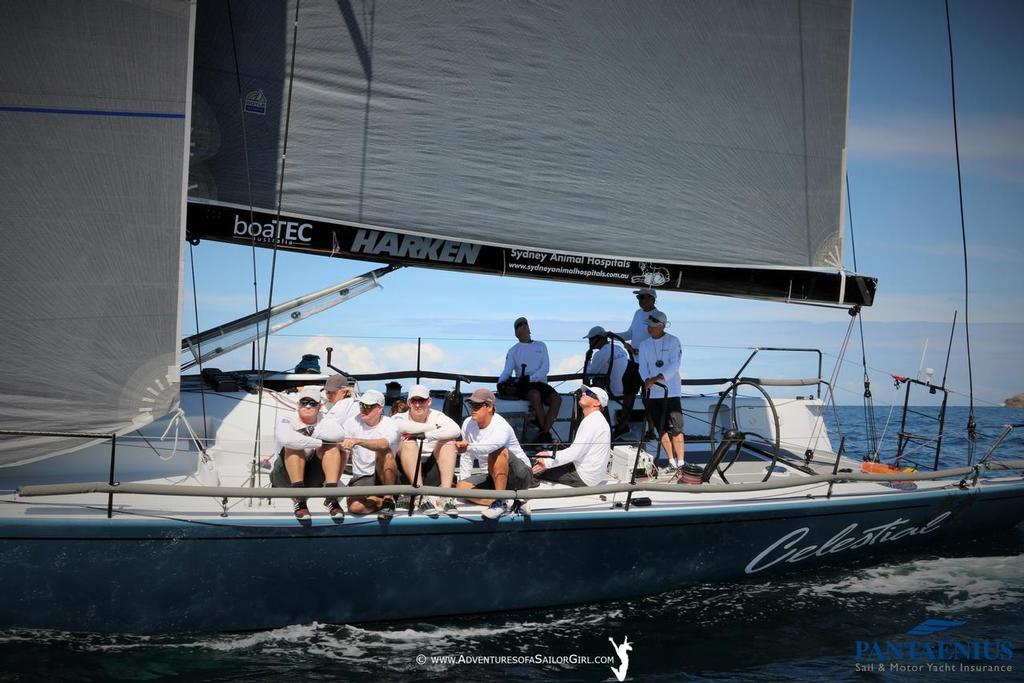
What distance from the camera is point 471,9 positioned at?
7414 mm

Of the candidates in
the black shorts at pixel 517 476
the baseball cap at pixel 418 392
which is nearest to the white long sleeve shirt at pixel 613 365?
the black shorts at pixel 517 476

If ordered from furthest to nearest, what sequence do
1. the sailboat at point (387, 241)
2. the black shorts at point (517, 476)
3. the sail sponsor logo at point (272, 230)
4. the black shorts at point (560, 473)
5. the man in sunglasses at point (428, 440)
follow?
the sail sponsor logo at point (272, 230) < the black shorts at point (560, 473) < the black shorts at point (517, 476) < the man in sunglasses at point (428, 440) < the sailboat at point (387, 241)

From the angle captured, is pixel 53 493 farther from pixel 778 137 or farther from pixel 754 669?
pixel 778 137

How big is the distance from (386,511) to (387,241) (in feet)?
8.71

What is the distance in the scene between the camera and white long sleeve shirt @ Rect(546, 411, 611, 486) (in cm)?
668

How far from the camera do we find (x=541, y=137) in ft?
25.6

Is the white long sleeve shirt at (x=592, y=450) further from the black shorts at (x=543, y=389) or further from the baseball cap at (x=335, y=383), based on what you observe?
the baseball cap at (x=335, y=383)

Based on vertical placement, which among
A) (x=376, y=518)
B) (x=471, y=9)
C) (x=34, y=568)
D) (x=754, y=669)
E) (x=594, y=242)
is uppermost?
(x=471, y=9)

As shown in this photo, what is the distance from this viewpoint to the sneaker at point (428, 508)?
598 cm

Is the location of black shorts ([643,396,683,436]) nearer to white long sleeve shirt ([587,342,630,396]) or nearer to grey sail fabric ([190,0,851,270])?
white long sleeve shirt ([587,342,630,396])

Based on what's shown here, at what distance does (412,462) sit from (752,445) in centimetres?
403

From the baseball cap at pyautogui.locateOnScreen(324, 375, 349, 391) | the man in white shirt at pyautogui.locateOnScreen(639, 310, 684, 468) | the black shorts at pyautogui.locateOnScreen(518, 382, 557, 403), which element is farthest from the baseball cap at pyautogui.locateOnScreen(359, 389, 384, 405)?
the man in white shirt at pyautogui.locateOnScreen(639, 310, 684, 468)

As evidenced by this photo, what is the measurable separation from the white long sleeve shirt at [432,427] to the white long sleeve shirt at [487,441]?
203mm

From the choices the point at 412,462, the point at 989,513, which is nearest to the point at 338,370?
the point at 412,462
